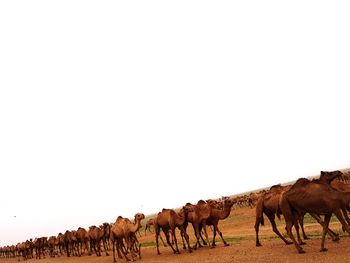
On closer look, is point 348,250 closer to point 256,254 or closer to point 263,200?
point 256,254

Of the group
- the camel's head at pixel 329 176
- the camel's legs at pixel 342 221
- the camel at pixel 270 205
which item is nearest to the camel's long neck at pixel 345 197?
the camel's legs at pixel 342 221

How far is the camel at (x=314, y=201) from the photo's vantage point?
42.2ft

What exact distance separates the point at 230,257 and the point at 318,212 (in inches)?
165

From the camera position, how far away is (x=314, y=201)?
13.2 meters

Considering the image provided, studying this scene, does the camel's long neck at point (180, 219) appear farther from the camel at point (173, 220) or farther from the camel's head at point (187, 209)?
the camel's head at point (187, 209)

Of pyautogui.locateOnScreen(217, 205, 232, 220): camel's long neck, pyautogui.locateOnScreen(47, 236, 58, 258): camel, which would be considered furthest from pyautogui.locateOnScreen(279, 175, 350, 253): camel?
pyautogui.locateOnScreen(47, 236, 58, 258): camel

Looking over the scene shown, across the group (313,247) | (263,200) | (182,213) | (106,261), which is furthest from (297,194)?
(106,261)

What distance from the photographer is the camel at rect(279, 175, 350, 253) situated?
12875 millimetres

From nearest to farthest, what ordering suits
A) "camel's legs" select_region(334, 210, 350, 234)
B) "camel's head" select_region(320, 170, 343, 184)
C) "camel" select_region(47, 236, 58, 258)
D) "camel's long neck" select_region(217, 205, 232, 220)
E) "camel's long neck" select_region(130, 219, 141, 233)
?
"camel's legs" select_region(334, 210, 350, 234) < "camel's head" select_region(320, 170, 343, 184) < "camel's long neck" select_region(217, 205, 232, 220) < "camel's long neck" select_region(130, 219, 141, 233) < "camel" select_region(47, 236, 58, 258)

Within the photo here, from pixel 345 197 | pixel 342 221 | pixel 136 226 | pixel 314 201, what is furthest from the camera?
pixel 136 226

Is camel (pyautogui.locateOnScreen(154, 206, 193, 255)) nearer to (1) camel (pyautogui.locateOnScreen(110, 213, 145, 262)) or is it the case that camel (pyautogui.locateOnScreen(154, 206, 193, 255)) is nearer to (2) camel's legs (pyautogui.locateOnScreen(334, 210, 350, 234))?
(1) camel (pyautogui.locateOnScreen(110, 213, 145, 262))

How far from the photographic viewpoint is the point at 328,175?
14438 mm

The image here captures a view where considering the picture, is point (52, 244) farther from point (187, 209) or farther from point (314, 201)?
point (314, 201)

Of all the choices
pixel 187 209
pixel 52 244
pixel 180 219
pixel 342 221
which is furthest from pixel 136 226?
pixel 52 244
